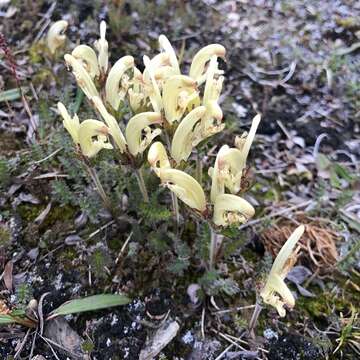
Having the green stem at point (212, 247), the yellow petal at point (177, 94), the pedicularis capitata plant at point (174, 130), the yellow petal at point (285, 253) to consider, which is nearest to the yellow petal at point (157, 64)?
the pedicularis capitata plant at point (174, 130)

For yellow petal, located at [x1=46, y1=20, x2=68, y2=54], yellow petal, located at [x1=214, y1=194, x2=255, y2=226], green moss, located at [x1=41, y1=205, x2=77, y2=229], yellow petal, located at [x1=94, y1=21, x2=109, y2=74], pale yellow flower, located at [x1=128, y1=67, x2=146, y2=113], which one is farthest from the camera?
yellow petal, located at [x1=46, y1=20, x2=68, y2=54]

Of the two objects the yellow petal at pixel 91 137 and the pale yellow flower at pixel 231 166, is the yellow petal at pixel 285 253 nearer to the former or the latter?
the pale yellow flower at pixel 231 166

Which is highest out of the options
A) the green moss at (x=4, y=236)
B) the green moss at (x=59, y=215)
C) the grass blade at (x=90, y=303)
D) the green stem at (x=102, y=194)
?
the green stem at (x=102, y=194)

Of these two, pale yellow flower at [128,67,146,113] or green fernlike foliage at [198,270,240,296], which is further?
green fernlike foliage at [198,270,240,296]

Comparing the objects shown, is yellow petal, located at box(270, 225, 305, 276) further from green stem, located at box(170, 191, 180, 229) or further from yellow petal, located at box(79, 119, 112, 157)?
yellow petal, located at box(79, 119, 112, 157)

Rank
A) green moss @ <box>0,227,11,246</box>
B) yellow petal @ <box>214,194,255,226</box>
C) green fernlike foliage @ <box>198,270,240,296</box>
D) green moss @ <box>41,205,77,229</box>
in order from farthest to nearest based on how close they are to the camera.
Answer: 1. green moss @ <box>41,205,77,229</box>
2. green moss @ <box>0,227,11,246</box>
3. green fernlike foliage @ <box>198,270,240,296</box>
4. yellow petal @ <box>214,194,255,226</box>

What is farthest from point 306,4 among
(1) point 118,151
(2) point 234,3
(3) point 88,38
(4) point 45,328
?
(4) point 45,328

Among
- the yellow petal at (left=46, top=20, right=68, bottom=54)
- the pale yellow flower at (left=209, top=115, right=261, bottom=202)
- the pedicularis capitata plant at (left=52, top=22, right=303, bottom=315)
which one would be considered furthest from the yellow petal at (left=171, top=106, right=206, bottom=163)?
the yellow petal at (left=46, top=20, right=68, bottom=54)

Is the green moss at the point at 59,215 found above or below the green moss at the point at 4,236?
below

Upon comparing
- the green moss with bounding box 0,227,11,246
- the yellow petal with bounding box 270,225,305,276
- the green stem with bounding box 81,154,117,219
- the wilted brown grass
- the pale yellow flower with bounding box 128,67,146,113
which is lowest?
the wilted brown grass
